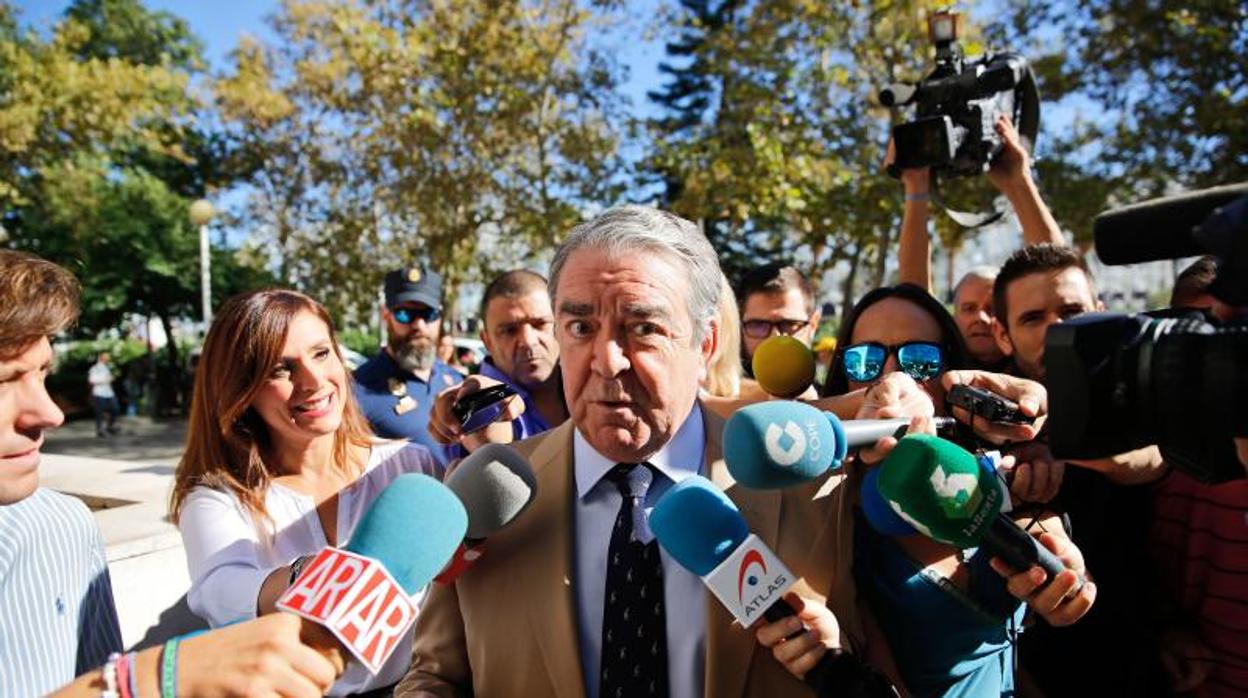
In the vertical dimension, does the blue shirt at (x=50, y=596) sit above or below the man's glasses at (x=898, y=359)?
below

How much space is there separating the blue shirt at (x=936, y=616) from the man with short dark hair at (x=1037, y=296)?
1117 millimetres

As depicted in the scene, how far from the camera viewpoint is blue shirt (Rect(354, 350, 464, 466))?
4.35 meters

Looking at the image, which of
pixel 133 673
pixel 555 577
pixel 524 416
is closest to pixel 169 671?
pixel 133 673

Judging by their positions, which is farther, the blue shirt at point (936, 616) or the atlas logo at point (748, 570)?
the blue shirt at point (936, 616)

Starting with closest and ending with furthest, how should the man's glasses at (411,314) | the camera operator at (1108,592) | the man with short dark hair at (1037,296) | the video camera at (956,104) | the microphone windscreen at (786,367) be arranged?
the camera operator at (1108,592), the microphone windscreen at (786,367), the man with short dark hair at (1037,296), the video camera at (956,104), the man's glasses at (411,314)

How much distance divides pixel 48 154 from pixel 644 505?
15992 mm

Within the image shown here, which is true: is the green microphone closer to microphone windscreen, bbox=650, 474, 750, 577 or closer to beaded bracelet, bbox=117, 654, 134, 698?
microphone windscreen, bbox=650, 474, 750, 577

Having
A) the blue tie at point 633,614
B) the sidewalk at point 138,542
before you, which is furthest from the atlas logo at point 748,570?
the sidewalk at point 138,542

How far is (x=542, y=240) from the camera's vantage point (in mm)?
14141

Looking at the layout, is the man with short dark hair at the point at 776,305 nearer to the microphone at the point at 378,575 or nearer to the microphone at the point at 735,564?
the microphone at the point at 735,564

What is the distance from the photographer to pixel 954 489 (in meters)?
1.31

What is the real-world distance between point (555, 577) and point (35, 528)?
123cm

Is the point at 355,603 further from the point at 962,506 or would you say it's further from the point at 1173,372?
the point at 1173,372

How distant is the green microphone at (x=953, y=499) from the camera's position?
1.32 meters
